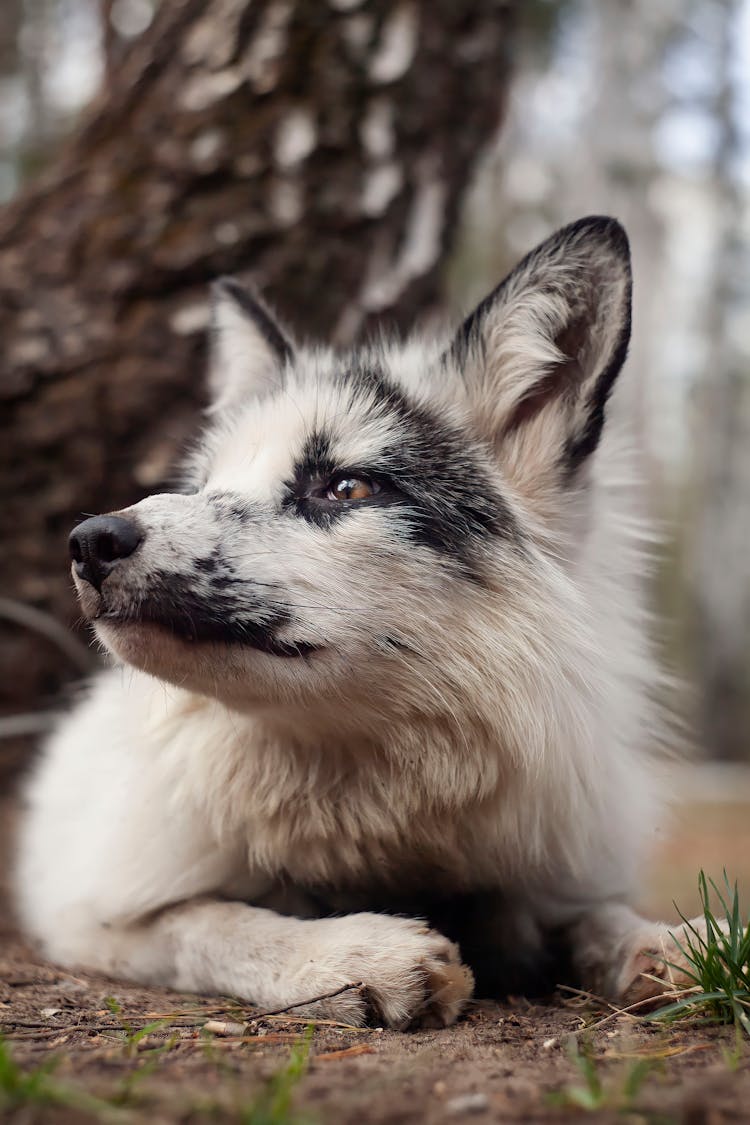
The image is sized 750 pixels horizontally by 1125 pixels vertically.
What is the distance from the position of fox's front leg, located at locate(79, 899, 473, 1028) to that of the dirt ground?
0.24ft

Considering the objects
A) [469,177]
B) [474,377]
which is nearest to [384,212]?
[469,177]

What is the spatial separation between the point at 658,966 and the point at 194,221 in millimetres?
3875

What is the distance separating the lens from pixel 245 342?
3.68 metres

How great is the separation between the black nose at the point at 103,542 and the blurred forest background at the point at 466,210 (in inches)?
92.4

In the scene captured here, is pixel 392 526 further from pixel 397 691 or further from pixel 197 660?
pixel 197 660

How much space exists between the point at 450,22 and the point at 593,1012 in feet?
15.6

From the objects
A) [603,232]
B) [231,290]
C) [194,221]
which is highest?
[194,221]

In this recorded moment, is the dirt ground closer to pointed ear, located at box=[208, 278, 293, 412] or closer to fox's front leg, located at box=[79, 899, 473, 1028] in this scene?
fox's front leg, located at box=[79, 899, 473, 1028]

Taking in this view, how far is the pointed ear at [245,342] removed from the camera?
3625 millimetres

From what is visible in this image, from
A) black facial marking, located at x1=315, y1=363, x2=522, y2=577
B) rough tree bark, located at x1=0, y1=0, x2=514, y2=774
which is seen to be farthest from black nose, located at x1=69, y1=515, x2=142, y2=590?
rough tree bark, located at x1=0, y1=0, x2=514, y2=774

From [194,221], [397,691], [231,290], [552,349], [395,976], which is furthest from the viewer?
[194,221]

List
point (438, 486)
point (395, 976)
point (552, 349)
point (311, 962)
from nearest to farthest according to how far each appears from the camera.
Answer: point (395, 976) < point (311, 962) < point (438, 486) < point (552, 349)

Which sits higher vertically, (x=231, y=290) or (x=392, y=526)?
(x=231, y=290)

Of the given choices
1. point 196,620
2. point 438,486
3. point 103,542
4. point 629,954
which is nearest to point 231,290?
point 438,486
